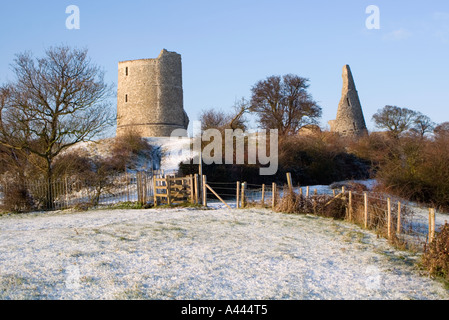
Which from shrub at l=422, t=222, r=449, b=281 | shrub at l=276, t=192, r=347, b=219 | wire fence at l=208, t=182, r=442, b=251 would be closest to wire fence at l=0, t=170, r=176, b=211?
wire fence at l=208, t=182, r=442, b=251

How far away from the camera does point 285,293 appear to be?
686 centimetres

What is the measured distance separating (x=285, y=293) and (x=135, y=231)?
5.95 meters

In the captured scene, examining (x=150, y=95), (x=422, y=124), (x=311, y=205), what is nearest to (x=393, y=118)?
(x=422, y=124)

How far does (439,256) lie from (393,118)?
1854 inches

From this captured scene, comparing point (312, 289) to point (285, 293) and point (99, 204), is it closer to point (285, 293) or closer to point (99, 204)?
point (285, 293)

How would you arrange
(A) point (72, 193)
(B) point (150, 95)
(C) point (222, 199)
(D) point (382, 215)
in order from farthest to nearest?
1. (B) point (150, 95)
2. (C) point (222, 199)
3. (A) point (72, 193)
4. (D) point (382, 215)

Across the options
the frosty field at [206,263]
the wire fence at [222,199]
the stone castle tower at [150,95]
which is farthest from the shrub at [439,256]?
the stone castle tower at [150,95]

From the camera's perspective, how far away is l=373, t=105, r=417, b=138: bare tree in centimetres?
5131

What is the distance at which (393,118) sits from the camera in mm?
51750

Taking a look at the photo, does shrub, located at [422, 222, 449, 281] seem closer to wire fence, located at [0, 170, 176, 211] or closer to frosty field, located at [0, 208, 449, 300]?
frosty field, located at [0, 208, 449, 300]

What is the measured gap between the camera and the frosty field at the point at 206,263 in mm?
6906

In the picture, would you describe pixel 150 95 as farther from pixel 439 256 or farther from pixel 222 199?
pixel 439 256

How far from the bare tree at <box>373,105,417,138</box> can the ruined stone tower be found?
686 cm
